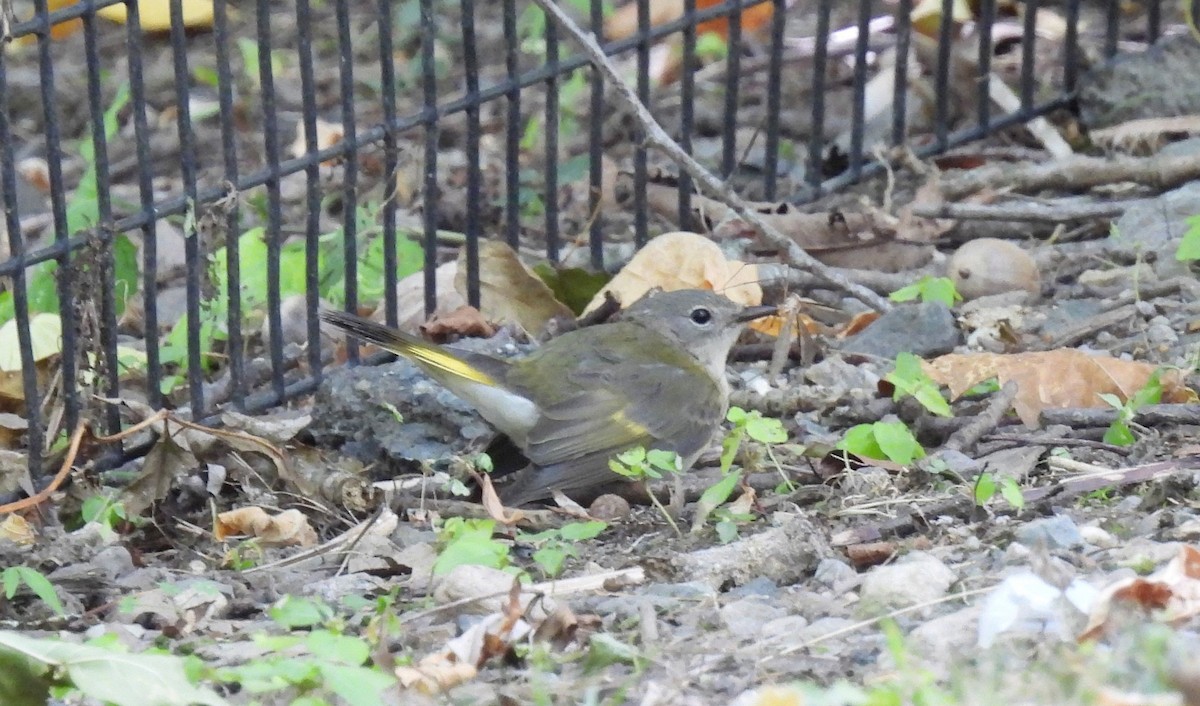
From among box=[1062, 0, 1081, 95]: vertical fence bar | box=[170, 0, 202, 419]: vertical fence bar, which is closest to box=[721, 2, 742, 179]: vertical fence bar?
box=[1062, 0, 1081, 95]: vertical fence bar

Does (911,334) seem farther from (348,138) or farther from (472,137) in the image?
(348,138)

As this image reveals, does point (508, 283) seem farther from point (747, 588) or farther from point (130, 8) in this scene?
point (747, 588)

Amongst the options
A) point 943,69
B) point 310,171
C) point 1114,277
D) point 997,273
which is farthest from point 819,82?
point 310,171

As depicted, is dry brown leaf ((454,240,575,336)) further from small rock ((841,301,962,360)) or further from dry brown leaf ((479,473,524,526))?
dry brown leaf ((479,473,524,526))

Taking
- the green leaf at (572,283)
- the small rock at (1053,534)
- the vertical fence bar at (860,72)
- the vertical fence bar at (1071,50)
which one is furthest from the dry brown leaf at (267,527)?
the vertical fence bar at (1071,50)

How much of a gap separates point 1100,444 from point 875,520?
2.17 feet

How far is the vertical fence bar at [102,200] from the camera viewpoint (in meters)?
4.54

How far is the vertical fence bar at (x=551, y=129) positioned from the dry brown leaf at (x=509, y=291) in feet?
0.69

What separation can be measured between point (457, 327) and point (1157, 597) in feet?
9.22

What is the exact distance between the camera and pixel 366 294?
20.5 ft

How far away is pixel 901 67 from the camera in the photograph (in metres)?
6.60

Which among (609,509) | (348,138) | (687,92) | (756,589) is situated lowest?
(609,509)

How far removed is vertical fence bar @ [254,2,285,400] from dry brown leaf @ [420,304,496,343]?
0.48 metres

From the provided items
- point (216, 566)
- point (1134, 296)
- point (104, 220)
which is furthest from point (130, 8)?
point (1134, 296)
